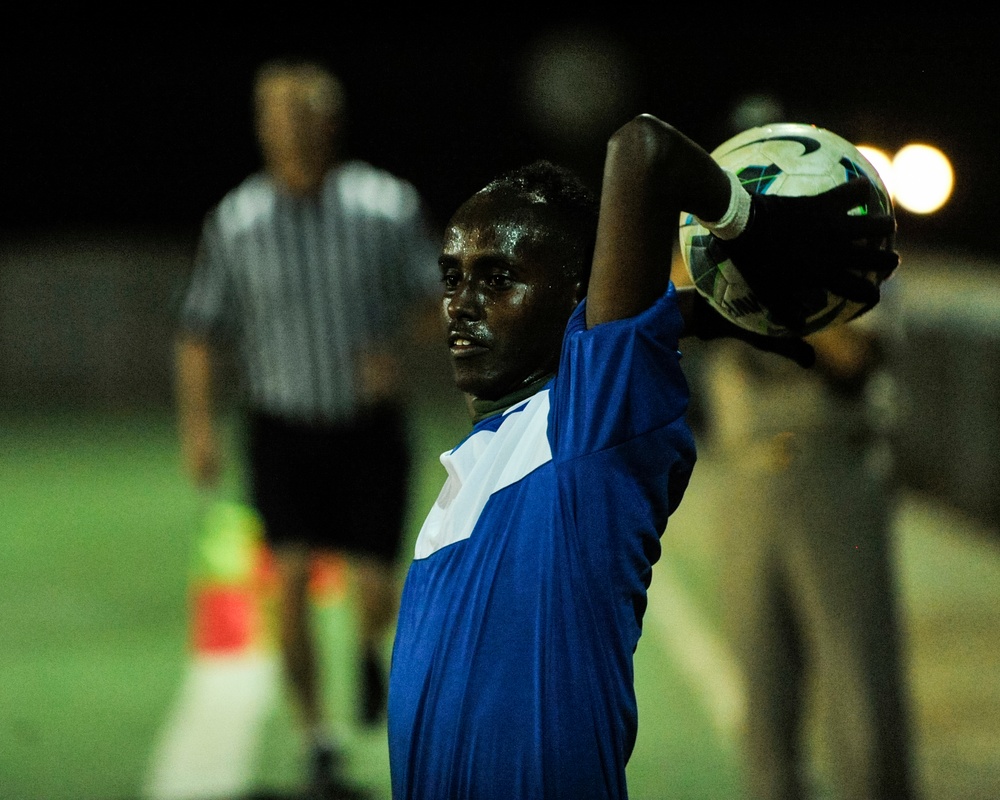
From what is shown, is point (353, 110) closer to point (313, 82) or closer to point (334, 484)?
point (313, 82)

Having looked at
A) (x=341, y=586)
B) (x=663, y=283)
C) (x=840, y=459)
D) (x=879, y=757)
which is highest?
(x=663, y=283)

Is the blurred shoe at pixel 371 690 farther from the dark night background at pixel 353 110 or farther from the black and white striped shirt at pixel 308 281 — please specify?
the dark night background at pixel 353 110

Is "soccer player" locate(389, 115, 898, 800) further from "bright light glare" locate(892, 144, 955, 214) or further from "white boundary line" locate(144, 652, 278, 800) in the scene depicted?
"bright light glare" locate(892, 144, 955, 214)

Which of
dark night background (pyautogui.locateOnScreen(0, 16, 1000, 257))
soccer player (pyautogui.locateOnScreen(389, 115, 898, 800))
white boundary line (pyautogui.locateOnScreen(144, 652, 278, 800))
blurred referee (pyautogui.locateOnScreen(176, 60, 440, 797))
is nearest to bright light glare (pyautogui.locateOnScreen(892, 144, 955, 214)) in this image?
blurred referee (pyautogui.locateOnScreen(176, 60, 440, 797))

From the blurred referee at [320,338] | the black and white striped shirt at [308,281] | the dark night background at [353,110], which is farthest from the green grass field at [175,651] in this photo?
the dark night background at [353,110]

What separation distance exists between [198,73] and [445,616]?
1937cm

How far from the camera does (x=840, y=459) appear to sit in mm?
3859

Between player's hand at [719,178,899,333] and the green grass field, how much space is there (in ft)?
9.76

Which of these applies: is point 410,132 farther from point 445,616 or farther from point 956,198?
point 445,616

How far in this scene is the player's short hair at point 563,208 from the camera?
2.09 metres

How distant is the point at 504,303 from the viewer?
2.05 metres

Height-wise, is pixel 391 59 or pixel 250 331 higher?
pixel 391 59

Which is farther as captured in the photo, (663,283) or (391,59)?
(391,59)

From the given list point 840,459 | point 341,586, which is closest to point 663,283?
point 840,459
